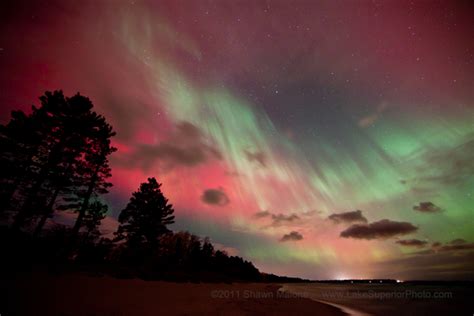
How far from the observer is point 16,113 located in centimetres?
2203

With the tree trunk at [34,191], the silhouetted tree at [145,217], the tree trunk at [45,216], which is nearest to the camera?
the tree trunk at [34,191]

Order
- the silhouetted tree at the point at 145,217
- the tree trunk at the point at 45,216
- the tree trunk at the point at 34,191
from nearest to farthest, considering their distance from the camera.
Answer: the tree trunk at the point at 34,191 < the tree trunk at the point at 45,216 < the silhouetted tree at the point at 145,217

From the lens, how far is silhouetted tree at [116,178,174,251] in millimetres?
33656

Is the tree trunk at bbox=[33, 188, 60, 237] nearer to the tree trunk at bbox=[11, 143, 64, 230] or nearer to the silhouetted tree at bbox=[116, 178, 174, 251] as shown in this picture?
the tree trunk at bbox=[11, 143, 64, 230]

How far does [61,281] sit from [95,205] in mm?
32075

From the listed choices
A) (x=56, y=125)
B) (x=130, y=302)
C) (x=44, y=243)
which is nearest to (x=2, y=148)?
(x=56, y=125)

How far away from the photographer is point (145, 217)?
34.3 m

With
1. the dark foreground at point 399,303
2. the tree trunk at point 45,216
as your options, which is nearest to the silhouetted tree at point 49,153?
the tree trunk at point 45,216

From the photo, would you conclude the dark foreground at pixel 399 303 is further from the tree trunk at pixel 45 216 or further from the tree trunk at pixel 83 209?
the tree trunk at pixel 45 216

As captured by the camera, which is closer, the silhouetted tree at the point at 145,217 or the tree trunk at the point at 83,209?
→ the tree trunk at the point at 83,209

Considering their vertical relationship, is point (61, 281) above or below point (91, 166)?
below

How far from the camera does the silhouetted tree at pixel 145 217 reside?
33656 mm

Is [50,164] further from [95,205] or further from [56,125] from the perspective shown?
[95,205]

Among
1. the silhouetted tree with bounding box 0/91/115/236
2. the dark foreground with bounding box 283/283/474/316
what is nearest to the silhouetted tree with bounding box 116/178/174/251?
the silhouetted tree with bounding box 0/91/115/236
